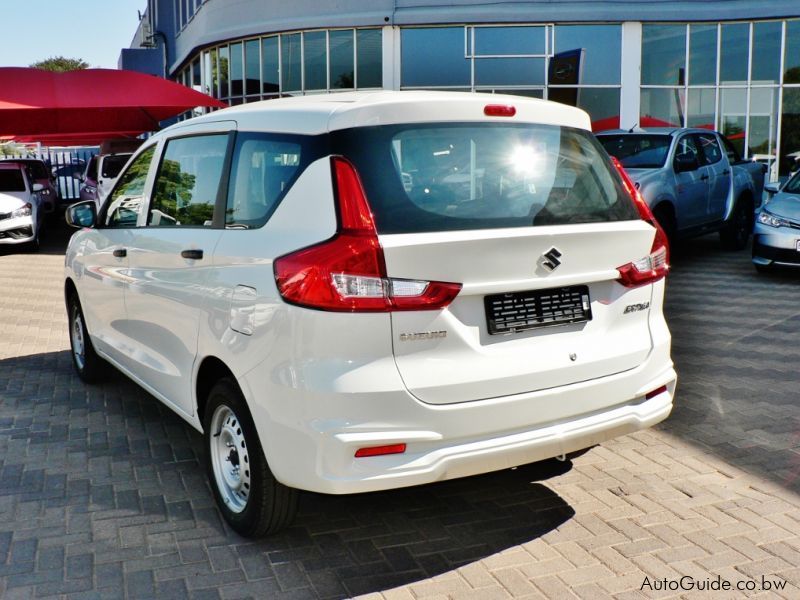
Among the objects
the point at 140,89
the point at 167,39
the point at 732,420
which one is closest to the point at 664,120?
the point at 140,89

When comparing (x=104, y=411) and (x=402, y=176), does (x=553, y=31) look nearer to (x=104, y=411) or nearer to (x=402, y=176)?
(x=104, y=411)

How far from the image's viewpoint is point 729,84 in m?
21.7

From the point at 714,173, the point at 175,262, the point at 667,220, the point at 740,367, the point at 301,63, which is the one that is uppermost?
the point at 301,63

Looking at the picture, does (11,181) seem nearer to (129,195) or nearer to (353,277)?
(129,195)

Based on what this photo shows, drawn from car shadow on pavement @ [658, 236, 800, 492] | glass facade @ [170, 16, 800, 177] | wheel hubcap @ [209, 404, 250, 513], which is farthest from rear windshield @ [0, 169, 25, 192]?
wheel hubcap @ [209, 404, 250, 513]

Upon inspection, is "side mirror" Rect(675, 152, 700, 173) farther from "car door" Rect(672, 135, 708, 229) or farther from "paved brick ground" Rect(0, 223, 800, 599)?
"paved brick ground" Rect(0, 223, 800, 599)

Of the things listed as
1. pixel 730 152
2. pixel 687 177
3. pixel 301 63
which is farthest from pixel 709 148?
pixel 301 63

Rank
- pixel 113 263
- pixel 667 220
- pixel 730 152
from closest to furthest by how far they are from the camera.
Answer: pixel 113 263 → pixel 667 220 → pixel 730 152

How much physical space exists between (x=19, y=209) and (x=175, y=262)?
522 inches

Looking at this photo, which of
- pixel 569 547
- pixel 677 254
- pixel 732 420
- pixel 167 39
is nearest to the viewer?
pixel 569 547

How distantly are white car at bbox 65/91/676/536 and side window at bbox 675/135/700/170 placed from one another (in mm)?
8616

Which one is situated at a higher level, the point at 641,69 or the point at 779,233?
the point at 641,69

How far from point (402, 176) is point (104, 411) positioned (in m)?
3.26

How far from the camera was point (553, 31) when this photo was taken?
70.2 feet
